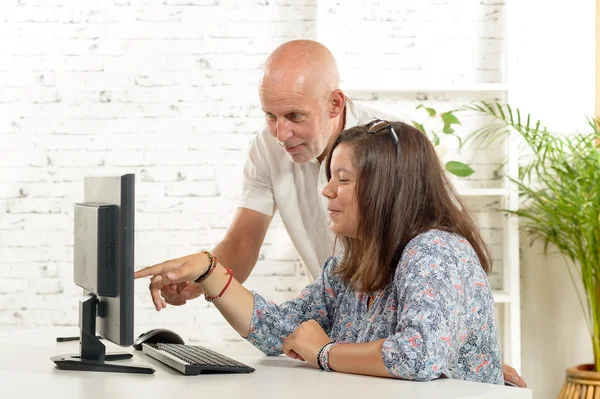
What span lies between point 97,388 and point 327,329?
25.7 inches

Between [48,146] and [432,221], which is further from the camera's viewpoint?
[48,146]

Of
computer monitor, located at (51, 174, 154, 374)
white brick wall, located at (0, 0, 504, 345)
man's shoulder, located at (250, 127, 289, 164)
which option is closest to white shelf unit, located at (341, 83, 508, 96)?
white brick wall, located at (0, 0, 504, 345)

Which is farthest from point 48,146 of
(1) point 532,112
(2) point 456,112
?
(1) point 532,112

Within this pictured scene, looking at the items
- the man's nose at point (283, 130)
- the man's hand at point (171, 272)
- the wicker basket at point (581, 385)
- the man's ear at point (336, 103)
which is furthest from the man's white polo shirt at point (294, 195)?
the wicker basket at point (581, 385)

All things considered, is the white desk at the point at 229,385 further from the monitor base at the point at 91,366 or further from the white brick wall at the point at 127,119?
the white brick wall at the point at 127,119

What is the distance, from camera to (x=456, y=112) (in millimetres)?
3949

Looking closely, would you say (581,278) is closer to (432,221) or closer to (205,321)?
(205,321)

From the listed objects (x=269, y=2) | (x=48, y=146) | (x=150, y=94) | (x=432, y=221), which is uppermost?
(x=269, y=2)

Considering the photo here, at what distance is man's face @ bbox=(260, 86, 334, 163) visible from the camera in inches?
93.7

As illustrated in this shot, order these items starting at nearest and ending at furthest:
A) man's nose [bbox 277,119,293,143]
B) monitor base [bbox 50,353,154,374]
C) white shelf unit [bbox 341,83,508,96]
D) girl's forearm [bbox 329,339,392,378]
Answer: girl's forearm [bbox 329,339,392,378] → monitor base [bbox 50,353,154,374] → man's nose [bbox 277,119,293,143] → white shelf unit [bbox 341,83,508,96]

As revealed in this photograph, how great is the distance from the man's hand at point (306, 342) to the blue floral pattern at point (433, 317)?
0.09 meters

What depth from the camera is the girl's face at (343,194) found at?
5.83 feet

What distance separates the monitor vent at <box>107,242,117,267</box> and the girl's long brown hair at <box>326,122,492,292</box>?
1.68 ft

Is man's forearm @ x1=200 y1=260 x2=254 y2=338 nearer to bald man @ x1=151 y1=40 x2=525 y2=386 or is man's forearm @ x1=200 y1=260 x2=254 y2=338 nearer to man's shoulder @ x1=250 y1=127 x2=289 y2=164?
bald man @ x1=151 y1=40 x2=525 y2=386
